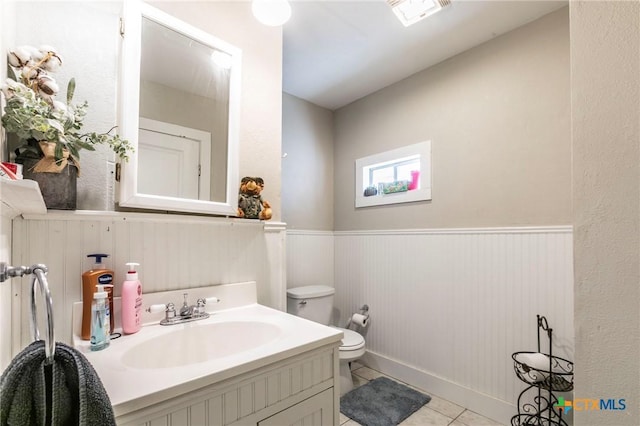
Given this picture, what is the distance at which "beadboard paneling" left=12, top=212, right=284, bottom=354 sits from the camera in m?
0.90

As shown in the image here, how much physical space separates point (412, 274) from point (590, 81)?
1622 millimetres

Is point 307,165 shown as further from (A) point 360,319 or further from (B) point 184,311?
(B) point 184,311

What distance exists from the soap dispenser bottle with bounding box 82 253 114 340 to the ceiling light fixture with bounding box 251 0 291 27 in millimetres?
1216

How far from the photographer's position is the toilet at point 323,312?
1.92 metres

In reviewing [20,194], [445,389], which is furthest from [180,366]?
[445,389]

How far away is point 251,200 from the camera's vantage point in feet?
4.46

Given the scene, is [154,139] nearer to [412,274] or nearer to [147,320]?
[147,320]

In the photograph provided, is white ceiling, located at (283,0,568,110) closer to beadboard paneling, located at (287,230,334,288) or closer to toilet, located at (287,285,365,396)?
beadboard paneling, located at (287,230,334,288)

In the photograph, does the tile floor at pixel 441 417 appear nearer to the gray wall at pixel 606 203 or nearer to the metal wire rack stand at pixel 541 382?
the metal wire rack stand at pixel 541 382

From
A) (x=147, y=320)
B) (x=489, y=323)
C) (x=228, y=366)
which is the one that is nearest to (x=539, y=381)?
(x=489, y=323)

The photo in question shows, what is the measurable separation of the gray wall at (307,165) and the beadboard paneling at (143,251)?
100 cm

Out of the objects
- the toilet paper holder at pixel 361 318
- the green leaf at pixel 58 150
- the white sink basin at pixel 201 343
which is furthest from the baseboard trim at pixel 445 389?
the green leaf at pixel 58 150

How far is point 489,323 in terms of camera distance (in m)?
1.76

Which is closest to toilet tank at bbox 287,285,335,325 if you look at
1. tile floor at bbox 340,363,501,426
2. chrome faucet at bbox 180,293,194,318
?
tile floor at bbox 340,363,501,426
